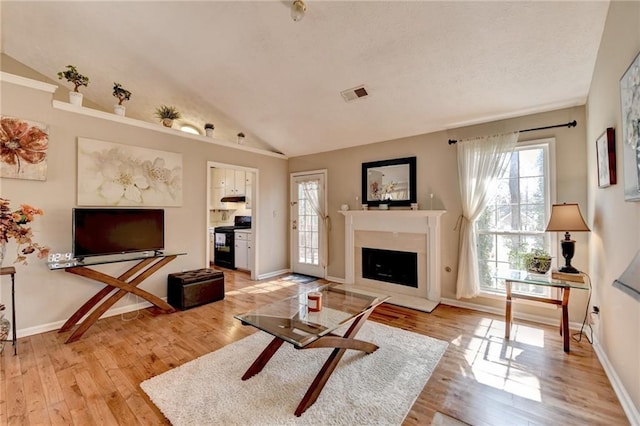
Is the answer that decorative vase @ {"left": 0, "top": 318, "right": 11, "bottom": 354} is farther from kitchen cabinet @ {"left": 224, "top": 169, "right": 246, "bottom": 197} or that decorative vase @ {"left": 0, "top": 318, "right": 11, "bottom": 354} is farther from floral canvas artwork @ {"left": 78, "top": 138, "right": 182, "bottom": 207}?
kitchen cabinet @ {"left": 224, "top": 169, "right": 246, "bottom": 197}

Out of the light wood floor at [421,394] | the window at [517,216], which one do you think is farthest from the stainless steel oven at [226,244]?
the window at [517,216]

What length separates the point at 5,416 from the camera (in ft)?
5.43

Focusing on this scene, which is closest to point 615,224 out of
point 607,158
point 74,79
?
point 607,158

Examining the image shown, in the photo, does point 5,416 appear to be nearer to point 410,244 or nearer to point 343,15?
point 343,15

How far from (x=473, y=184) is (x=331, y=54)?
235 cm

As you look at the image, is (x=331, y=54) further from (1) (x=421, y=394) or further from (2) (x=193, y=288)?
(2) (x=193, y=288)

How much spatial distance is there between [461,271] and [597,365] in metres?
1.47

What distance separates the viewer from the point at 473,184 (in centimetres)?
345

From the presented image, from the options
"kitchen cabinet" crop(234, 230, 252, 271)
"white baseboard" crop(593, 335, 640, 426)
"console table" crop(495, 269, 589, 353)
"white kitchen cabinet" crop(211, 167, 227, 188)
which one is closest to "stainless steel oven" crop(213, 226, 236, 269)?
"kitchen cabinet" crop(234, 230, 252, 271)

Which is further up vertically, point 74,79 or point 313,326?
point 74,79

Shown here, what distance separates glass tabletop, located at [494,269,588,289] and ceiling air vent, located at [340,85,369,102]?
2.57 metres

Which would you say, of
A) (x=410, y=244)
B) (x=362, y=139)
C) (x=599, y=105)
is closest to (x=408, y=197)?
(x=410, y=244)

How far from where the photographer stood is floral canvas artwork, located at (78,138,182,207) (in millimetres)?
3125

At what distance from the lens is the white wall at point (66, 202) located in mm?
2752
